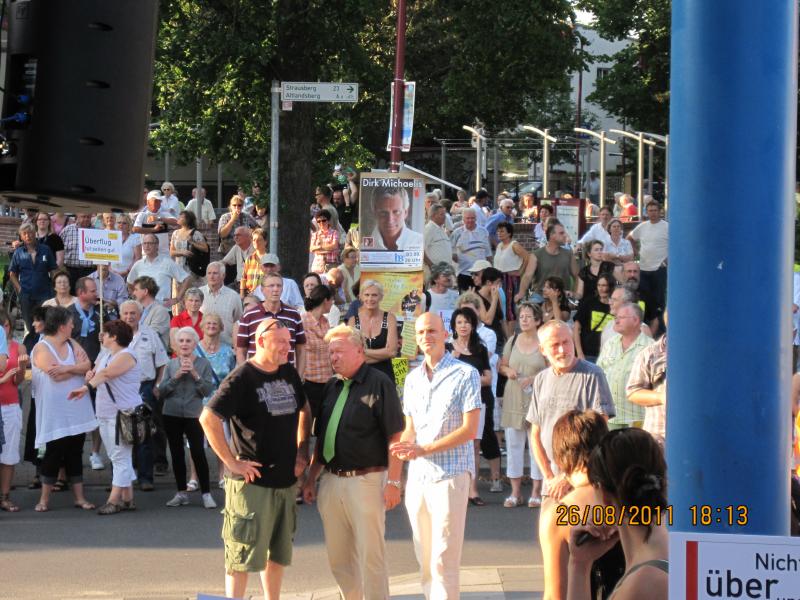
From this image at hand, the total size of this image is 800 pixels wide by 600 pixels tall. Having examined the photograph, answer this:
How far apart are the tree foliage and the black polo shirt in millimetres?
46051

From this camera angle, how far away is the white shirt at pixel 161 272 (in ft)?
51.3

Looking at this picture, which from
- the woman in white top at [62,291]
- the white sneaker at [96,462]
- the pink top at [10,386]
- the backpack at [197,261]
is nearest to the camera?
the pink top at [10,386]

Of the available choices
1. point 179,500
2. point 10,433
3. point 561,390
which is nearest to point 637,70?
point 179,500

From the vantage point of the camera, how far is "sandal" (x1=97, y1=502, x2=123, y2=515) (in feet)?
35.4

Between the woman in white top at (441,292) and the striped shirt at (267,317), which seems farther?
the woman in white top at (441,292)

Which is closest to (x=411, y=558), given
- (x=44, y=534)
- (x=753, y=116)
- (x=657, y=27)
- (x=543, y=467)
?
(x=543, y=467)

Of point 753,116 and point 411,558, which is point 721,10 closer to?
point 753,116

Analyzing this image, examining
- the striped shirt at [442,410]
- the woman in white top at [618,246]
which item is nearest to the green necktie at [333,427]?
the striped shirt at [442,410]

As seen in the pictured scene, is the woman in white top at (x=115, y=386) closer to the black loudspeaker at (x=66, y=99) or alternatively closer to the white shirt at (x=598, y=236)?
the black loudspeaker at (x=66, y=99)

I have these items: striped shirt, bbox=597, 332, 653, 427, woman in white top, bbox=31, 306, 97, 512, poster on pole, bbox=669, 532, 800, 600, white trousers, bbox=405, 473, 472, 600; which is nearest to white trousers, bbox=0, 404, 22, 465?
woman in white top, bbox=31, 306, 97, 512

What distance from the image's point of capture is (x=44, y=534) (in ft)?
33.1

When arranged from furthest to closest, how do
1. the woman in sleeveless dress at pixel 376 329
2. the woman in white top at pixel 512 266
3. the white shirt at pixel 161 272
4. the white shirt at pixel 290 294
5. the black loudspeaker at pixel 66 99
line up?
the woman in white top at pixel 512 266 < the white shirt at pixel 161 272 < the white shirt at pixel 290 294 < the woman in sleeveless dress at pixel 376 329 < the black loudspeaker at pixel 66 99

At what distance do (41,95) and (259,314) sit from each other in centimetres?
673

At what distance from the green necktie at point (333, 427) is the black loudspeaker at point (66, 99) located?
302 cm
